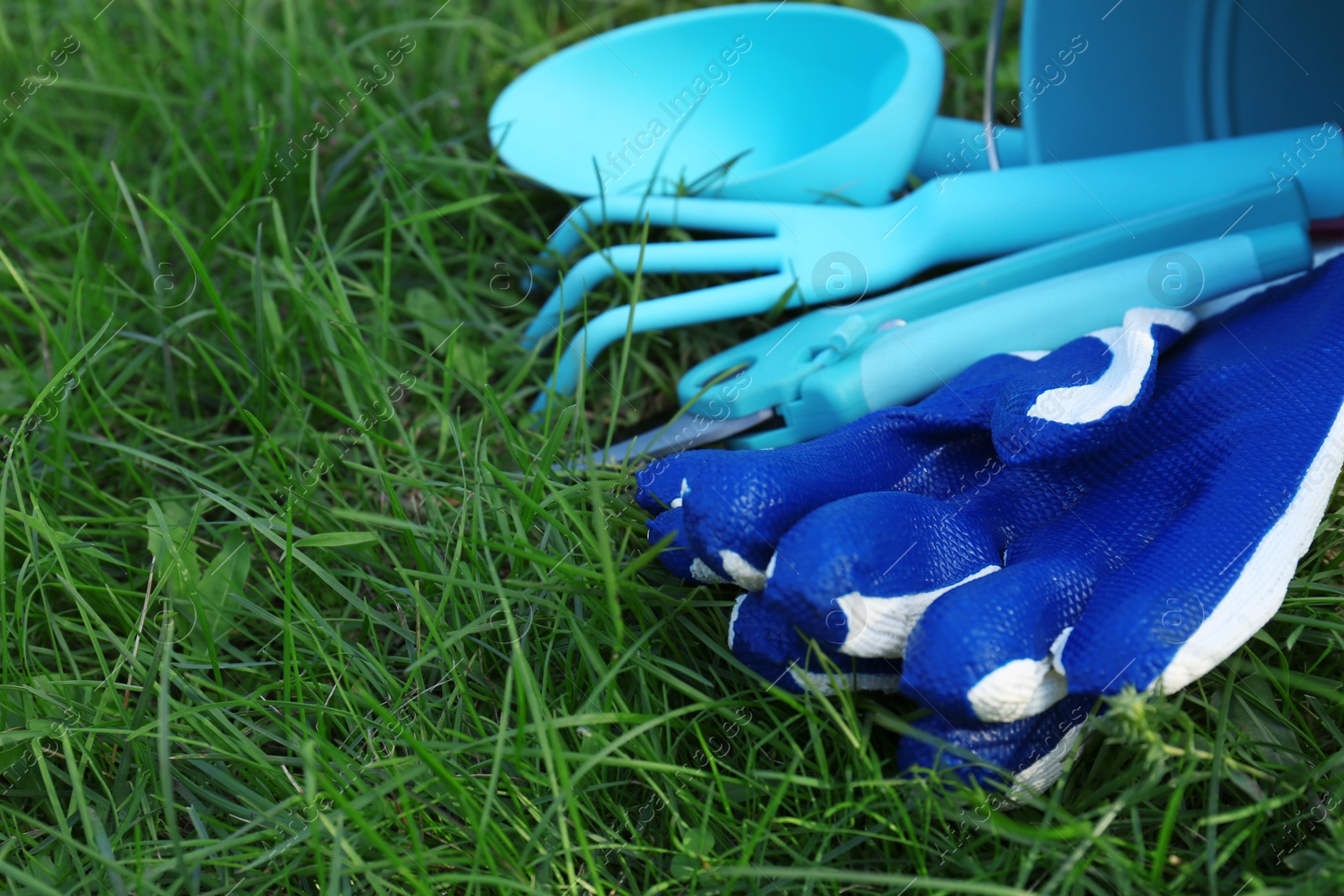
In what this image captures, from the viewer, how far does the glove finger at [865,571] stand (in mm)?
674

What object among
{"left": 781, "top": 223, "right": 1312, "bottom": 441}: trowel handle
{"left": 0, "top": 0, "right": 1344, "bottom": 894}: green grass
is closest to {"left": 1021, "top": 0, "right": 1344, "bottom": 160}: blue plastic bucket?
{"left": 781, "top": 223, "right": 1312, "bottom": 441}: trowel handle

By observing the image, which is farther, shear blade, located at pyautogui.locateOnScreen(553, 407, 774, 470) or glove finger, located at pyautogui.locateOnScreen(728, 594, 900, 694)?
shear blade, located at pyautogui.locateOnScreen(553, 407, 774, 470)

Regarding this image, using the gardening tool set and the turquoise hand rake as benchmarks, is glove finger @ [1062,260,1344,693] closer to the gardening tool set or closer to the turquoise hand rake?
the gardening tool set

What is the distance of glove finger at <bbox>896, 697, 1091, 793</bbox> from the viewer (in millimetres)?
690

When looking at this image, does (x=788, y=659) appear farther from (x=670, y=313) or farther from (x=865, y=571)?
(x=670, y=313)

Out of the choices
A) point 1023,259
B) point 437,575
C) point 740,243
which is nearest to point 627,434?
point 740,243

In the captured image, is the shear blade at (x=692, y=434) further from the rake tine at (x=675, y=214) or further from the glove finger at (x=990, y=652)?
the glove finger at (x=990, y=652)

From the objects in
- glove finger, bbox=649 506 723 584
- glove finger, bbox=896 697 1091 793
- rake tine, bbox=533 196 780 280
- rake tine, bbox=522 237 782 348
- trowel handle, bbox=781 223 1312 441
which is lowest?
glove finger, bbox=896 697 1091 793

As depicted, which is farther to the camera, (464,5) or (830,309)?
(464,5)

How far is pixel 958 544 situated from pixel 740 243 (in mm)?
467

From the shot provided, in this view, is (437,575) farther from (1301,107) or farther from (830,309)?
(1301,107)

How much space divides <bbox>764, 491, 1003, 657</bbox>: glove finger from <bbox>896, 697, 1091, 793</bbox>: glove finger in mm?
67

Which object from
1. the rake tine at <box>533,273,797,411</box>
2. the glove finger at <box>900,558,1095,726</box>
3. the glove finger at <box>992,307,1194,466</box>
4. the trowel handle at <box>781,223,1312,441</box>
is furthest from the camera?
the rake tine at <box>533,273,797,411</box>

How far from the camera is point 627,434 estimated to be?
113cm
